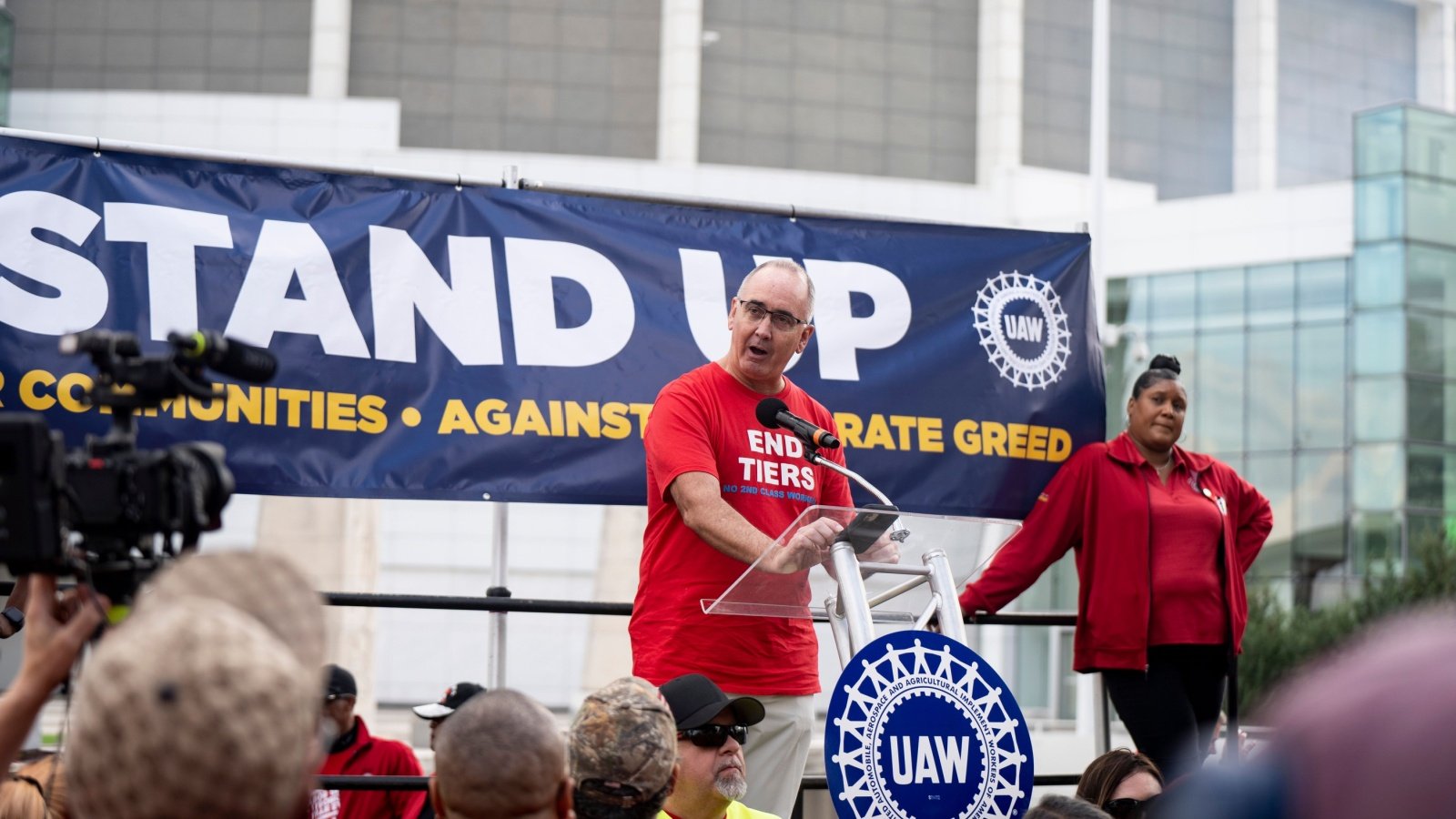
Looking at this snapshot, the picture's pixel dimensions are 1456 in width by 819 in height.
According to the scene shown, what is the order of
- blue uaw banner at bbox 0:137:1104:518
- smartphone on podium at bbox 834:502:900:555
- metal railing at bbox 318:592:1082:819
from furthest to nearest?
blue uaw banner at bbox 0:137:1104:518 → metal railing at bbox 318:592:1082:819 → smartphone on podium at bbox 834:502:900:555

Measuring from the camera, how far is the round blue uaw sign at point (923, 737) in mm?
4492

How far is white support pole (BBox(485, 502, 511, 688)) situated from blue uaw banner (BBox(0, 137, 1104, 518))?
0.36ft

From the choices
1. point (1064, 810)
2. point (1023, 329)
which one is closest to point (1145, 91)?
point (1023, 329)

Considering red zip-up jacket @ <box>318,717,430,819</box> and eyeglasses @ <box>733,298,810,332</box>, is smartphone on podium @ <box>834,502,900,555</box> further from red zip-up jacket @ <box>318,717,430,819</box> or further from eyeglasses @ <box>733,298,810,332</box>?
red zip-up jacket @ <box>318,717,430,819</box>

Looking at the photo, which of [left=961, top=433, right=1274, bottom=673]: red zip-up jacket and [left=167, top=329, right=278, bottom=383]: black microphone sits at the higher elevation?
[left=167, top=329, right=278, bottom=383]: black microphone

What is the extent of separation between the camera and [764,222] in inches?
261

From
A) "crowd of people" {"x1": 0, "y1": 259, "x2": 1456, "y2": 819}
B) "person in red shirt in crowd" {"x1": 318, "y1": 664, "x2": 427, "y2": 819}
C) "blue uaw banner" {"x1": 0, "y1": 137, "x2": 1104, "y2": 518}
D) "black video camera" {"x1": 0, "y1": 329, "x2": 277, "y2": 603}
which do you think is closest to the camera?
"crowd of people" {"x1": 0, "y1": 259, "x2": 1456, "y2": 819}

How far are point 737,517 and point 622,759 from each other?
162cm

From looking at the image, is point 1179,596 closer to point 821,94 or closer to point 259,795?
point 259,795

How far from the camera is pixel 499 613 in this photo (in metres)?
5.73

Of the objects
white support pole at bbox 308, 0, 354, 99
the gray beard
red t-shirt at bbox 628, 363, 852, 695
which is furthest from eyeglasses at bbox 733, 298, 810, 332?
white support pole at bbox 308, 0, 354, 99

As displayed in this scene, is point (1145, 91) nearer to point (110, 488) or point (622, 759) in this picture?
point (622, 759)

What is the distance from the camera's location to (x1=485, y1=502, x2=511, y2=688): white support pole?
225 inches

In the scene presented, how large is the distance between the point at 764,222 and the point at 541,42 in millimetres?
34176
